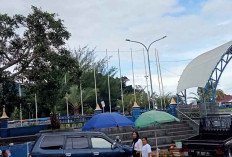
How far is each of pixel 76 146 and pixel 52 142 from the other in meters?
0.84

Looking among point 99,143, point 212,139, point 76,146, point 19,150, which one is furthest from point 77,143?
point 212,139

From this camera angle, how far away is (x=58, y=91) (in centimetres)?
1369

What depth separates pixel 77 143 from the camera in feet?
33.6

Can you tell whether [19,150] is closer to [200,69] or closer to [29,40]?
[29,40]

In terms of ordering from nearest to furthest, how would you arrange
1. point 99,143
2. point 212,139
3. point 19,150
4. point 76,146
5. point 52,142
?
1. point 52,142
2. point 76,146
3. point 99,143
4. point 212,139
5. point 19,150

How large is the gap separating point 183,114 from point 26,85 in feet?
49.1

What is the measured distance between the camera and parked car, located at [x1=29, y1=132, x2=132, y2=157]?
9.77 metres

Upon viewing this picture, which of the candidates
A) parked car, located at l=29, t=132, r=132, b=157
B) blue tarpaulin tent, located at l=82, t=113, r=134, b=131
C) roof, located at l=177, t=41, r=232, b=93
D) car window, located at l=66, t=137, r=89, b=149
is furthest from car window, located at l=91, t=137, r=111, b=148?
roof, located at l=177, t=41, r=232, b=93

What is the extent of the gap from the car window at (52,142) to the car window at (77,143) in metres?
0.24

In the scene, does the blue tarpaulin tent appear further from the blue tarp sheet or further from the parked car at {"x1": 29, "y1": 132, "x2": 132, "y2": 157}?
the blue tarp sheet

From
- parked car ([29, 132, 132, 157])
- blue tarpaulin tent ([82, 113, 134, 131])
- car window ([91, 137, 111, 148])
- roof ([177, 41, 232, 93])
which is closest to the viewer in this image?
parked car ([29, 132, 132, 157])

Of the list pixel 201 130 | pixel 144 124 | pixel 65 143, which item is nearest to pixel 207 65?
pixel 201 130

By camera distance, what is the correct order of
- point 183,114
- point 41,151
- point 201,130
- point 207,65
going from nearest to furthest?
point 41,151 → point 201,130 → point 183,114 → point 207,65

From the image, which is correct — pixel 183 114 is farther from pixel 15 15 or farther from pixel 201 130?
pixel 15 15
